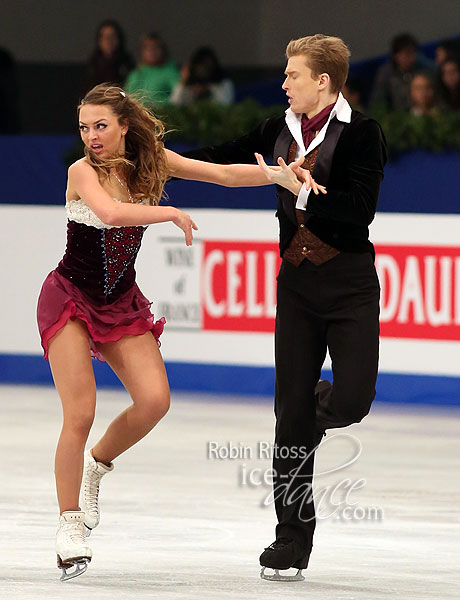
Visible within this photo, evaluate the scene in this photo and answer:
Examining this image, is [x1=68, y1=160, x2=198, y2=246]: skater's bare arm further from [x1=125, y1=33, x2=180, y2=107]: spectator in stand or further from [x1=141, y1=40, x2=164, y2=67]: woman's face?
[x1=141, y1=40, x2=164, y2=67]: woman's face

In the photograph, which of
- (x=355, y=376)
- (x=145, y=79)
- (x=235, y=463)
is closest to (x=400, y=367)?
(x=235, y=463)

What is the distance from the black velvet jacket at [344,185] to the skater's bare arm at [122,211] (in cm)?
36

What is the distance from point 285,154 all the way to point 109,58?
20.5 feet

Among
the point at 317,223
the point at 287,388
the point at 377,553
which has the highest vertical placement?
the point at 317,223

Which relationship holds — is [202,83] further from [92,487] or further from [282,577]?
[282,577]

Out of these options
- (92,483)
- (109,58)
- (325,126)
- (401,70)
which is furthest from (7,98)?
(325,126)

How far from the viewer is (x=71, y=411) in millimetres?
4367

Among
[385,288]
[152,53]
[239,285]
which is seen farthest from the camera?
[152,53]

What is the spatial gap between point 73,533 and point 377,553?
3.77 ft

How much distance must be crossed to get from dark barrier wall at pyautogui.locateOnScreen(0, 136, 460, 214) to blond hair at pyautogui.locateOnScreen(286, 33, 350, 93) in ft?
13.1

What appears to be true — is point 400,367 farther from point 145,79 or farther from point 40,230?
point 145,79

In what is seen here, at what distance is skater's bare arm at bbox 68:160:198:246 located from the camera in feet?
13.7

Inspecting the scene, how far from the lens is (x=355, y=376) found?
168 inches

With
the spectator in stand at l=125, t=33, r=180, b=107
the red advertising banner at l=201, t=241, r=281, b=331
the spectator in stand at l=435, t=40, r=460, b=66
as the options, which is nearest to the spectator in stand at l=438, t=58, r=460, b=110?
the spectator in stand at l=435, t=40, r=460, b=66
